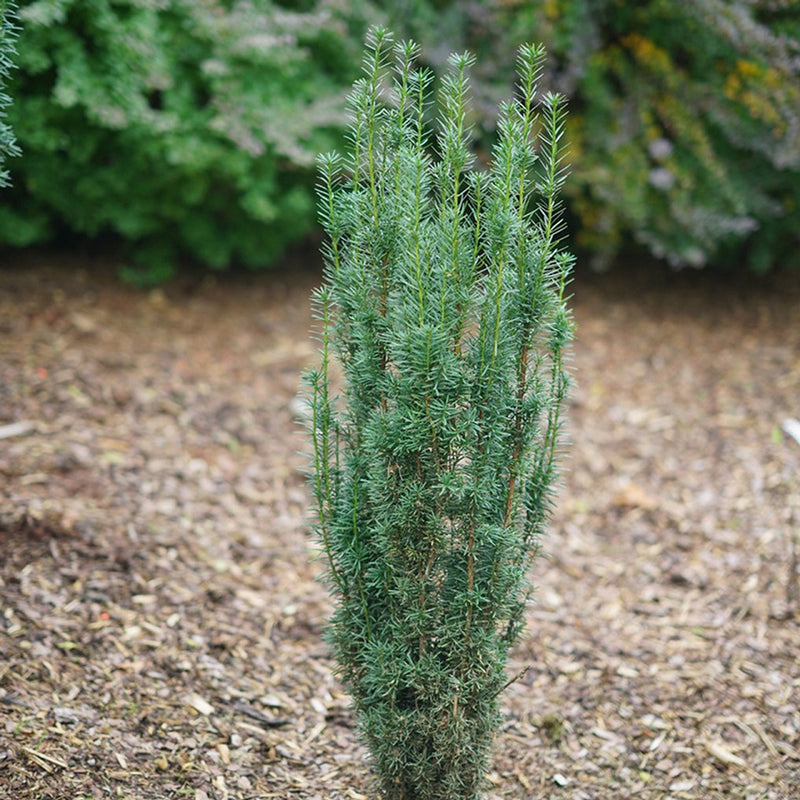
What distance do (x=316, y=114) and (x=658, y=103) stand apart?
74.5 inches

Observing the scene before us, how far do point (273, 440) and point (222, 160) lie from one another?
1.39 m

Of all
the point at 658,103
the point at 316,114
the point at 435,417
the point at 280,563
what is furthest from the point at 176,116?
the point at 435,417

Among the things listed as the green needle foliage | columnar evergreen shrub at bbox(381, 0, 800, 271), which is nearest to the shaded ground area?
the green needle foliage

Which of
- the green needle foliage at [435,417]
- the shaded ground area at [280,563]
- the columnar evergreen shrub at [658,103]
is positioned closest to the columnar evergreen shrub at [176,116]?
the shaded ground area at [280,563]

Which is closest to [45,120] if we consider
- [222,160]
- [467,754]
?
[222,160]

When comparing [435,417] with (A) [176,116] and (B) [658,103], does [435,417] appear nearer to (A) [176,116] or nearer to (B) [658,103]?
(A) [176,116]

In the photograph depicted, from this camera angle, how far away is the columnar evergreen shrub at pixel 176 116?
384 cm

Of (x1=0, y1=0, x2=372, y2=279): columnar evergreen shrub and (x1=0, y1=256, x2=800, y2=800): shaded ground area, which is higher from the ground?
(x1=0, y1=0, x2=372, y2=279): columnar evergreen shrub

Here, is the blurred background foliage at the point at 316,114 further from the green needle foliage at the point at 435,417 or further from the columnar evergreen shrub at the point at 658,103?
the green needle foliage at the point at 435,417

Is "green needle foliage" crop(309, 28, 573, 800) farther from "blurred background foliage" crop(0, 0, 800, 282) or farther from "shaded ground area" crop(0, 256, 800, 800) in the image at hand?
"blurred background foliage" crop(0, 0, 800, 282)

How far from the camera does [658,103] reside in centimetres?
467

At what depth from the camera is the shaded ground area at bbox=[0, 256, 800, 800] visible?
244 cm

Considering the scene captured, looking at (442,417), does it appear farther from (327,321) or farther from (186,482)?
(186,482)

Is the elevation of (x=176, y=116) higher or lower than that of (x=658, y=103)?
lower
